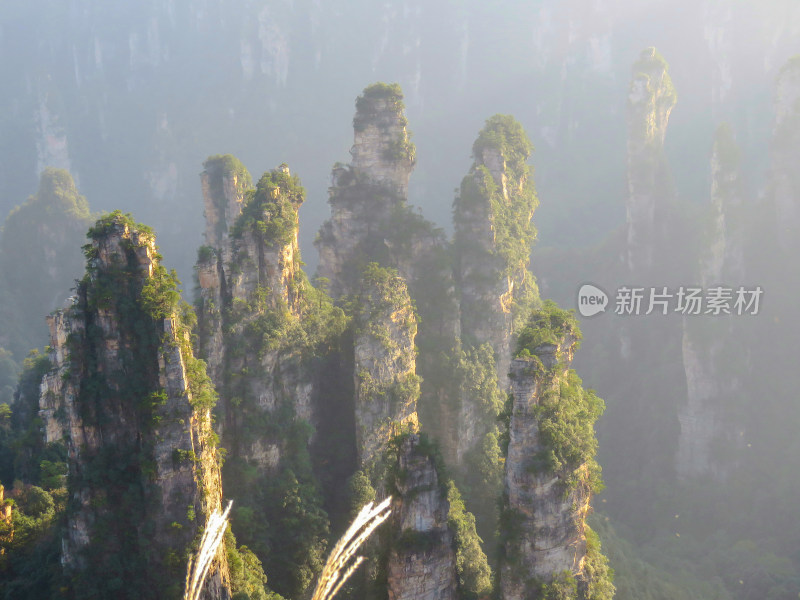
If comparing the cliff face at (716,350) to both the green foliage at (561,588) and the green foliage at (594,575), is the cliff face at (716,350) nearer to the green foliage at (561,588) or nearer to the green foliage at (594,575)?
the green foliage at (594,575)

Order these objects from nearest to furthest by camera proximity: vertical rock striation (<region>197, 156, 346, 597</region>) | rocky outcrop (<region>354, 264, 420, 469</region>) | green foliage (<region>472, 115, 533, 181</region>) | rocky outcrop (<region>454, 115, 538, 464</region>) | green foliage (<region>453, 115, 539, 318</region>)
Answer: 1. vertical rock striation (<region>197, 156, 346, 597</region>)
2. rocky outcrop (<region>354, 264, 420, 469</region>)
3. rocky outcrop (<region>454, 115, 538, 464</region>)
4. green foliage (<region>453, 115, 539, 318</region>)
5. green foliage (<region>472, 115, 533, 181</region>)

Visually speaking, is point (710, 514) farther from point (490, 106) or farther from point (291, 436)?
point (490, 106)

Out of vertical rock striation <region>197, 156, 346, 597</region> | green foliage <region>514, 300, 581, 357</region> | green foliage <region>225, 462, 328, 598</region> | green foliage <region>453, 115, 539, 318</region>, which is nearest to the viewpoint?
green foliage <region>514, 300, 581, 357</region>

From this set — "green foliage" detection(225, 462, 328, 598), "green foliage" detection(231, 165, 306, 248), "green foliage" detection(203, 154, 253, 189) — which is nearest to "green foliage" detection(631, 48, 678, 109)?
"green foliage" detection(203, 154, 253, 189)

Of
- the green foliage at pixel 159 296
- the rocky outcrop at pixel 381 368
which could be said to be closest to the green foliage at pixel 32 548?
the green foliage at pixel 159 296

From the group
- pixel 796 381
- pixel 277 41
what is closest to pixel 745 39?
pixel 796 381

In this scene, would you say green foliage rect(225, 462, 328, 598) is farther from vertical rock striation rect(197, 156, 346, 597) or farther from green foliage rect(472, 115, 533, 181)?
green foliage rect(472, 115, 533, 181)
